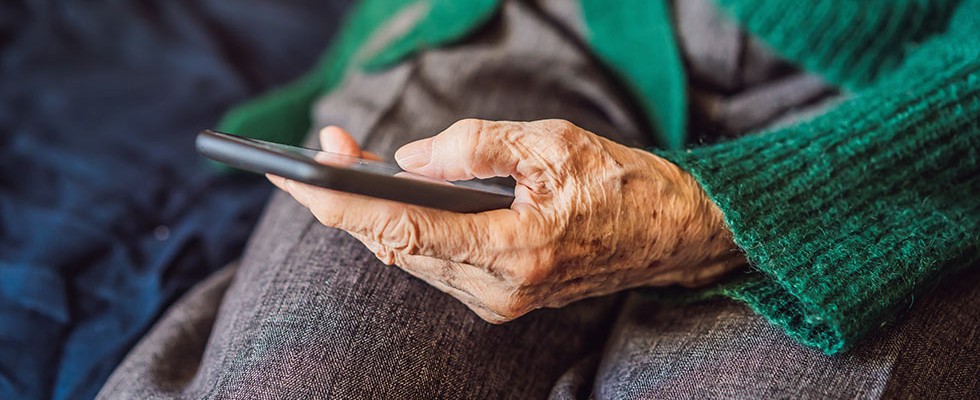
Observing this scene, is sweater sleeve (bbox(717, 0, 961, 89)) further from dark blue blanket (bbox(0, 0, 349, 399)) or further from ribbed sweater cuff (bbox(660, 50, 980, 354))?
dark blue blanket (bbox(0, 0, 349, 399))

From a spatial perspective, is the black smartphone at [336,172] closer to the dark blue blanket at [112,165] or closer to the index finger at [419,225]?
the index finger at [419,225]

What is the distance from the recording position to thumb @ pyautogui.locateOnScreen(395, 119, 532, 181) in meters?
0.48

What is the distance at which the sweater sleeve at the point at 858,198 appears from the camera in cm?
51

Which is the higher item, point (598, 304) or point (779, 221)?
point (779, 221)

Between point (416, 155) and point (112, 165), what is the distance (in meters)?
0.60

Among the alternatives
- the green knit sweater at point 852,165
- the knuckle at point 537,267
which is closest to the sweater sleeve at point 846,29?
the green knit sweater at point 852,165

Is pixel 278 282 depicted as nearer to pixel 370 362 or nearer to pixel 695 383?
pixel 370 362

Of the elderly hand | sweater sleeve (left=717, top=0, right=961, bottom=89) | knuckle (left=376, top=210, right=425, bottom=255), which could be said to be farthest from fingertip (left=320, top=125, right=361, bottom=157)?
sweater sleeve (left=717, top=0, right=961, bottom=89)

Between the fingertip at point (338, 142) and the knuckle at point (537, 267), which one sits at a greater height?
the fingertip at point (338, 142)

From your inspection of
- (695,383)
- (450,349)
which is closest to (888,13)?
(695,383)

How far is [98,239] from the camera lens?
81 centimetres

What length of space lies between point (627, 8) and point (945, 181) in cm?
35

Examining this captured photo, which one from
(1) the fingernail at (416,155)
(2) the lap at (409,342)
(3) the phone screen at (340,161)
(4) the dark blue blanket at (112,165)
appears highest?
(3) the phone screen at (340,161)

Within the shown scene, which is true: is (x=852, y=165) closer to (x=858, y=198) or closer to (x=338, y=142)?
(x=858, y=198)
